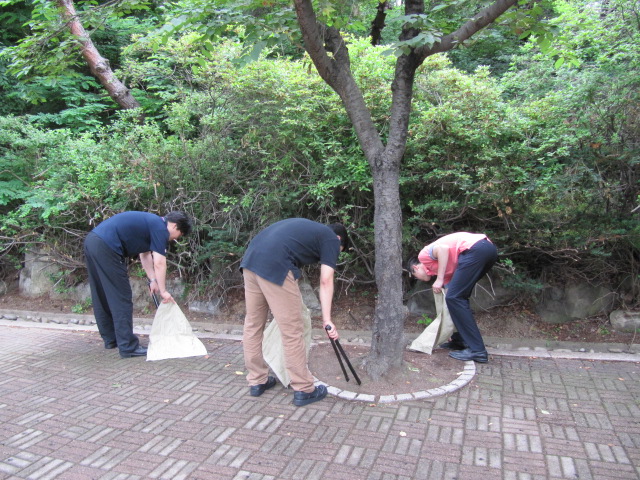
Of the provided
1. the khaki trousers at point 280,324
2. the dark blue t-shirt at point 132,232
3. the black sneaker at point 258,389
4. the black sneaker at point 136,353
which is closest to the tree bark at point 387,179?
the khaki trousers at point 280,324

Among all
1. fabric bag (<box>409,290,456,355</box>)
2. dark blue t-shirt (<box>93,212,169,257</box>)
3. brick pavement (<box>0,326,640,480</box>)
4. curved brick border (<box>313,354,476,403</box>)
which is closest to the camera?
brick pavement (<box>0,326,640,480</box>)

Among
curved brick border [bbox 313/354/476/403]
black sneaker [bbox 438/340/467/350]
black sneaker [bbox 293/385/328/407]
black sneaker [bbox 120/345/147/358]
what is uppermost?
black sneaker [bbox 120/345/147/358]

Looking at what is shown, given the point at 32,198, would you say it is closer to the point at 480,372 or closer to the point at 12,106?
the point at 12,106

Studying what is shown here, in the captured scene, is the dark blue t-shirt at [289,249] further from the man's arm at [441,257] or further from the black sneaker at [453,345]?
the black sneaker at [453,345]

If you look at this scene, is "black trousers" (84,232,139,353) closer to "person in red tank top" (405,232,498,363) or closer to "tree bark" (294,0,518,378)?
"tree bark" (294,0,518,378)

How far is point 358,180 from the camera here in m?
4.74

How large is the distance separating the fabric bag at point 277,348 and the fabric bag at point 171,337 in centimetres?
107

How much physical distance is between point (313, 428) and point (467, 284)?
77.7 inches

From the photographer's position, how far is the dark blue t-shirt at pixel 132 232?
4.43m

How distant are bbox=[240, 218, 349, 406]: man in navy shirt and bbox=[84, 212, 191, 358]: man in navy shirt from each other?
137 cm

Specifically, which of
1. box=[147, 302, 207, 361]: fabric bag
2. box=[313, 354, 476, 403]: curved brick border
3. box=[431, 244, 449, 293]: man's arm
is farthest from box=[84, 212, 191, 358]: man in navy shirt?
box=[431, 244, 449, 293]: man's arm

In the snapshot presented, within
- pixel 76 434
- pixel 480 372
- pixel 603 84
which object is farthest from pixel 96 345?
pixel 603 84

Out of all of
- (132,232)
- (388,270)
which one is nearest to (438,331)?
(388,270)

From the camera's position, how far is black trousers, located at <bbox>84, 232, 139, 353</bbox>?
445 cm
